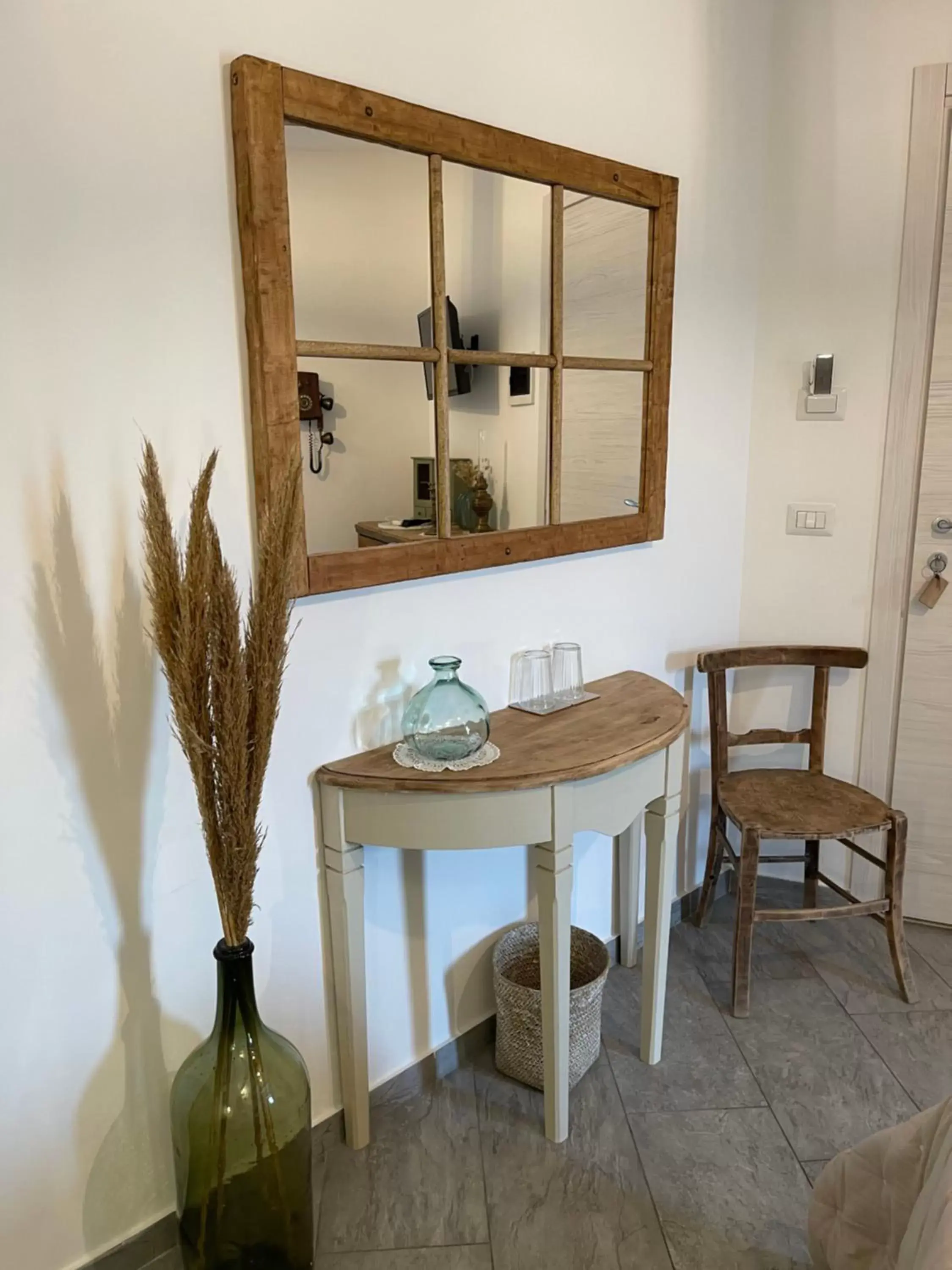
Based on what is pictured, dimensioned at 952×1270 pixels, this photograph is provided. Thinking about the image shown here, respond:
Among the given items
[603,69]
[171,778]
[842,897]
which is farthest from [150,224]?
[842,897]

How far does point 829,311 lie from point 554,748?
1506mm

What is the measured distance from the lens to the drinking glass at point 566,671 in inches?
76.0

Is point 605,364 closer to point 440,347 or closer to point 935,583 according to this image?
point 440,347

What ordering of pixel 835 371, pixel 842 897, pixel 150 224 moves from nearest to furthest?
pixel 150 224 → pixel 835 371 → pixel 842 897

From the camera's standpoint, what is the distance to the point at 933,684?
2383mm

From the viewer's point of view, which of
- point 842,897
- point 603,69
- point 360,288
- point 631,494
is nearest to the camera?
point 360,288

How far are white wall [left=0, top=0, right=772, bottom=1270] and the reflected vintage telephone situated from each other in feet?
0.33

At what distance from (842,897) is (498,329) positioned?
6.15ft

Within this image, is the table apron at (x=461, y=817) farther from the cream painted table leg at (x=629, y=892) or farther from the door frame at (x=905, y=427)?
the door frame at (x=905, y=427)

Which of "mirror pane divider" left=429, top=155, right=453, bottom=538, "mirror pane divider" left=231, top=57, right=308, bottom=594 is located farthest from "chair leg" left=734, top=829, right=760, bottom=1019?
"mirror pane divider" left=231, top=57, right=308, bottom=594

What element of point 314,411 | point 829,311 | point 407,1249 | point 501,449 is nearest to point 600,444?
point 501,449

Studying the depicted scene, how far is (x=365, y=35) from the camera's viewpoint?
142 cm

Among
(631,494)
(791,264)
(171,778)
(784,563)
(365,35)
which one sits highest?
(365,35)

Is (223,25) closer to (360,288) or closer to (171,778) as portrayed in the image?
(360,288)
